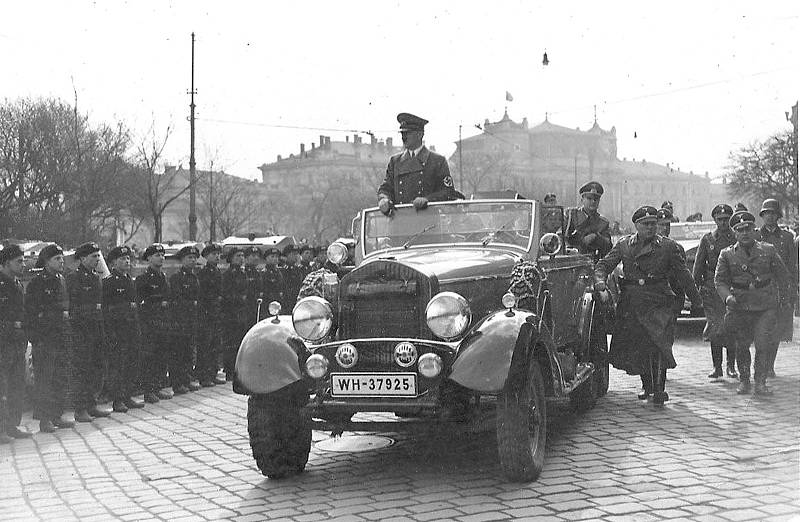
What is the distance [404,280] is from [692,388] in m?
4.78

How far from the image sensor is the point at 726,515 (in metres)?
5.46

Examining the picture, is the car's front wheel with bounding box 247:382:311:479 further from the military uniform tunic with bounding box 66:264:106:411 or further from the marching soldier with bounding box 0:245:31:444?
the military uniform tunic with bounding box 66:264:106:411

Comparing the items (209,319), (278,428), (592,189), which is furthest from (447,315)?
(209,319)

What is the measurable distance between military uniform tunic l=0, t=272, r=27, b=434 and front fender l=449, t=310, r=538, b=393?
185 inches

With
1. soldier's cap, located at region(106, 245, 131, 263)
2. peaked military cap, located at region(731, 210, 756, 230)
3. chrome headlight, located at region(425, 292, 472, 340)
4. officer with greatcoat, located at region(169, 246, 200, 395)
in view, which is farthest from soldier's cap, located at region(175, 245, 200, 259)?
peaked military cap, located at region(731, 210, 756, 230)

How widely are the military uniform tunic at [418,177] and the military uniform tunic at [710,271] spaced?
4127 mm

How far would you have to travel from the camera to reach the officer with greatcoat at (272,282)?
13664 mm

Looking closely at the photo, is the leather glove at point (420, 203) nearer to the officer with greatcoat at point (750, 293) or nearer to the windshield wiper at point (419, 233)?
the windshield wiper at point (419, 233)

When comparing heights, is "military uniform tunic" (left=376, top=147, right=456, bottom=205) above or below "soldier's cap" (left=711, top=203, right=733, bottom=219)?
above

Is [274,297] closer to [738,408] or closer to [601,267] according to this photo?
[601,267]

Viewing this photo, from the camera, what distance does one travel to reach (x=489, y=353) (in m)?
6.18

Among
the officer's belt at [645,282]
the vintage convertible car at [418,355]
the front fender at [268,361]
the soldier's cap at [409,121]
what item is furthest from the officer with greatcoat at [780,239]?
the front fender at [268,361]

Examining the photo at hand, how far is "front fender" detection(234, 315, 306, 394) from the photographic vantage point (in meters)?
6.56

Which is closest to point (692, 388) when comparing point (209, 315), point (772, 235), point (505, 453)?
point (772, 235)
